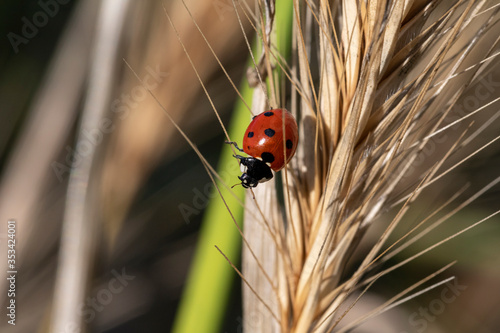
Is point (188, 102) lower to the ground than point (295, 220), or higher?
higher

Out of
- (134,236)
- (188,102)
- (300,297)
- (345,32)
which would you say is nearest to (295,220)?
(300,297)

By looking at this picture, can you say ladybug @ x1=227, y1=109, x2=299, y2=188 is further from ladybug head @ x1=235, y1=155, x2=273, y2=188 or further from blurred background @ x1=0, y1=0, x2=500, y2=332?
blurred background @ x1=0, y1=0, x2=500, y2=332

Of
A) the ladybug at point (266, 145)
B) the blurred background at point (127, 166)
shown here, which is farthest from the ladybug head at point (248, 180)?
the blurred background at point (127, 166)

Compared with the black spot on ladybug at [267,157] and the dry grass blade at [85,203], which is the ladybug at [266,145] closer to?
the black spot on ladybug at [267,157]

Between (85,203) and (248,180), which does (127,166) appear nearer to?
(85,203)

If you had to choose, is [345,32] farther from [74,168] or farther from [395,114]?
[74,168]

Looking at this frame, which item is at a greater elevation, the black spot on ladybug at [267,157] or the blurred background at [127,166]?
the blurred background at [127,166]

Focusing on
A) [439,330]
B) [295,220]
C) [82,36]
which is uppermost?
[82,36]

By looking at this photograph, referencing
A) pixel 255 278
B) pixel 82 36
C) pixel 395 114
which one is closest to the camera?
pixel 395 114
